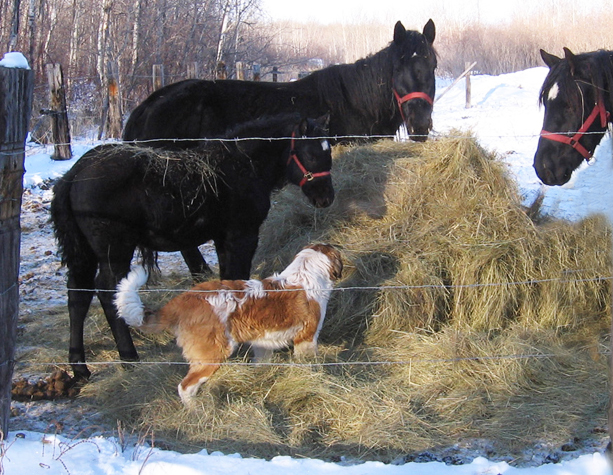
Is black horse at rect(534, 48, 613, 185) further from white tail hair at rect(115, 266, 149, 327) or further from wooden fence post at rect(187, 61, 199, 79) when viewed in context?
wooden fence post at rect(187, 61, 199, 79)

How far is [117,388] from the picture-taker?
3998mm

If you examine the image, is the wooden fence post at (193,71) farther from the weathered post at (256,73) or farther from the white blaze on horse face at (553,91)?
the white blaze on horse face at (553,91)

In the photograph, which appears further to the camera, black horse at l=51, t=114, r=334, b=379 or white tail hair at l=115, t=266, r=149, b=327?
black horse at l=51, t=114, r=334, b=379

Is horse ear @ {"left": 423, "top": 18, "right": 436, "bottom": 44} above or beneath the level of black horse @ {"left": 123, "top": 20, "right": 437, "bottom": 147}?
above

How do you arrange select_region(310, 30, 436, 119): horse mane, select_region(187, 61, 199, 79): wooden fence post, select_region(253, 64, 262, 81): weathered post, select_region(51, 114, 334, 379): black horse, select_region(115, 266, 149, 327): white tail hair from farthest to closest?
select_region(187, 61, 199, 79): wooden fence post
select_region(253, 64, 262, 81): weathered post
select_region(310, 30, 436, 119): horse mane
select_region(51, 114, 334, 379): black horse
select_region(115, 266, 149, 327): white tail hair

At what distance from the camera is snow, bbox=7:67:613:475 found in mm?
2494

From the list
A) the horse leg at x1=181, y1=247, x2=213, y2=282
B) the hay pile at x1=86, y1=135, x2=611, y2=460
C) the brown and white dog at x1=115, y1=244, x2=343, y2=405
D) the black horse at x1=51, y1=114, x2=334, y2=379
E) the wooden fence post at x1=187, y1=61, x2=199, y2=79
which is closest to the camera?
the hay pile at x1=86, y1=135, x2=611, y2=460

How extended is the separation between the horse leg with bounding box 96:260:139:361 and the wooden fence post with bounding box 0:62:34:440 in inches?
46.3

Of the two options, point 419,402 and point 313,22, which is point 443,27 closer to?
point 313,22

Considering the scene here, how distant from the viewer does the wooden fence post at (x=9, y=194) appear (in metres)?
2.78

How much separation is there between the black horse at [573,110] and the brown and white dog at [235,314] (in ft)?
6.97

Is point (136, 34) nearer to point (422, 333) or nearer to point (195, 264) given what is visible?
point (195, 264)

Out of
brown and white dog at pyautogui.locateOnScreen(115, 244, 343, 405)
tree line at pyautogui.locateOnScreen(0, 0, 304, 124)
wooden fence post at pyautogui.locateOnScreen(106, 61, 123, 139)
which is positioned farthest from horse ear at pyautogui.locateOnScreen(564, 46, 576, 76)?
tree line at pyautogui.locateOnScreen(0, 0, 304, 124)

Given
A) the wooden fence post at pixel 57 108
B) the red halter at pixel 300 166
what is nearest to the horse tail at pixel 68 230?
the red halter at pixel 300 166
